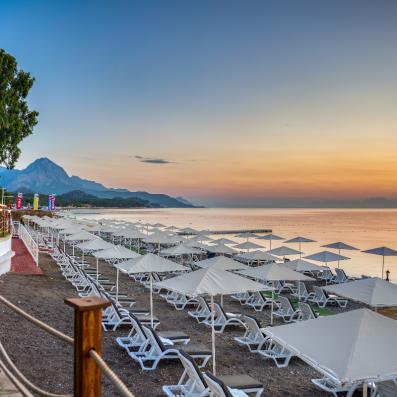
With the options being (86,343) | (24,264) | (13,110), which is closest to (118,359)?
(86,343)

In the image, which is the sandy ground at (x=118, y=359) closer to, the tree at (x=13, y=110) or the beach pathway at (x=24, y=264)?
the beach pathway at (x=24, y=264)

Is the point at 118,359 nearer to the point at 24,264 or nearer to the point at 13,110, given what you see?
the point at 24,264

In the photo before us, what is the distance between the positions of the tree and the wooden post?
58.9 ft

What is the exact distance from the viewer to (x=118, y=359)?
7.97 m

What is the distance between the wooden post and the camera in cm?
234

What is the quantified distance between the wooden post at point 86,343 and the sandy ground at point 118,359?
160 inches

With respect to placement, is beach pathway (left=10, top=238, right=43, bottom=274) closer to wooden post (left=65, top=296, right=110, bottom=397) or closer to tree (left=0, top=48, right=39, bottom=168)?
tree (left=0, top=48, right=39, bottom=168)

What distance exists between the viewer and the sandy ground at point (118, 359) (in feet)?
22.0

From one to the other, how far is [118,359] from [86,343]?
605 centimetres

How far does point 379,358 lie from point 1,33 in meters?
25.0

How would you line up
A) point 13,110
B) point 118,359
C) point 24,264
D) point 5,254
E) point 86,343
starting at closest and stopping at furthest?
point 86,343 < point 118,359 < point 5,254 < point 24,264 < point 13,110

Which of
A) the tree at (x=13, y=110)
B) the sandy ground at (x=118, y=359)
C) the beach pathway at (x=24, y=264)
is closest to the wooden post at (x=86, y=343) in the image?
the sandy ground at (x=118, y=359)

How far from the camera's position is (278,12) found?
20484mm

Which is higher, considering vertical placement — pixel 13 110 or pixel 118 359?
pixel 13 110
